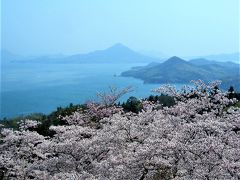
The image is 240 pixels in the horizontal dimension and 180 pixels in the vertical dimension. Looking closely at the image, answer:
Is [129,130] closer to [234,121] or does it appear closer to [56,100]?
[234,121]

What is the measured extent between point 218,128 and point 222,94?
19.1ft

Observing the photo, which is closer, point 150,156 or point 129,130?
point 150,156

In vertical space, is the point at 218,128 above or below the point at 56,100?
above

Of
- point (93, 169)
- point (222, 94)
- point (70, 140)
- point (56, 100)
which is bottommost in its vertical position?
point (56, 100)

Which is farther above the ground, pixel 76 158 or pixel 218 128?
pixel 218 128

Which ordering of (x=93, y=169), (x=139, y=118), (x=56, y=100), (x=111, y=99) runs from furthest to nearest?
1. (x=56, y=100)
2. (x=111, y=99)
3. (x=139, y=118)
4. (x=93, y=169)

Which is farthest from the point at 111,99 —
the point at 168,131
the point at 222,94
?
the point at 168,131

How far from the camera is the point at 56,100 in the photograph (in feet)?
545

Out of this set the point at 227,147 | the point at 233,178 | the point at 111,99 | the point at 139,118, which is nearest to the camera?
the point at 233,178

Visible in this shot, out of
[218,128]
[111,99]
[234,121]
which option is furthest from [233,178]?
A: [111,99]

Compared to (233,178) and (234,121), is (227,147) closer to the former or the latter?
(233,178)

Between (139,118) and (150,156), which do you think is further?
(139,118)

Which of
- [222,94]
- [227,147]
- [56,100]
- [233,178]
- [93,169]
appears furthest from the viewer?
[56,100]

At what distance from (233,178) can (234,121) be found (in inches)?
174
